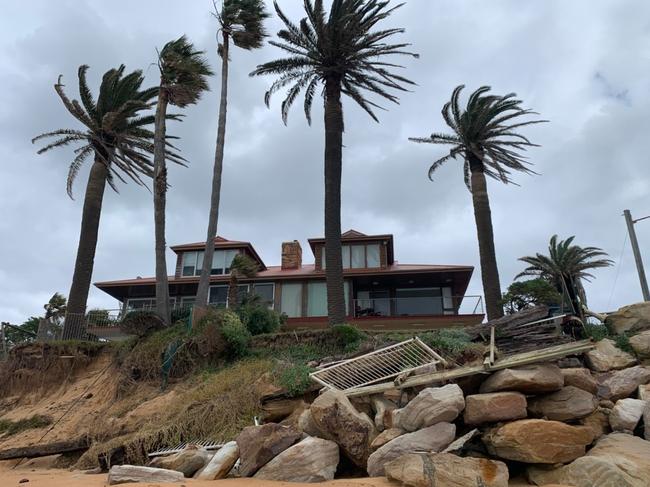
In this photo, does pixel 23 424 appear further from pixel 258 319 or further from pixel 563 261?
pixel 563 261

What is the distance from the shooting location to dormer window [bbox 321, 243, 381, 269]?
28391 millimetres

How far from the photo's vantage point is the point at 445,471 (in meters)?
6.35

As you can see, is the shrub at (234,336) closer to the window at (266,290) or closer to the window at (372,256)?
the window at (266,290)

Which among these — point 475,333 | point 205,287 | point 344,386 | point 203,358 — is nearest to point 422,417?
point 344,386

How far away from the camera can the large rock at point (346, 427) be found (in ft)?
26.3

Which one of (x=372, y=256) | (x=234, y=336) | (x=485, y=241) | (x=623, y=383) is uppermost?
(x=372, y=256)

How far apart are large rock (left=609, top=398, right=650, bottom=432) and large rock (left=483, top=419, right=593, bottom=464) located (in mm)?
1408

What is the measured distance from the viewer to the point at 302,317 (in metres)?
26.7

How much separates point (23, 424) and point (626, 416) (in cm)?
1749

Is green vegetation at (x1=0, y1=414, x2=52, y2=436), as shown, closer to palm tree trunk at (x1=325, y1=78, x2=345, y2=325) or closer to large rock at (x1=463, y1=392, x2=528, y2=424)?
palm tree trunk at (x1=325, y1=78, x2=345, y2=325)

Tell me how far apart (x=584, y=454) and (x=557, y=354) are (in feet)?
5.30

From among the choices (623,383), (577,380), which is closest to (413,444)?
(577,380)

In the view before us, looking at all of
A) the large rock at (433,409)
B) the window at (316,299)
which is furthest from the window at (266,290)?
the large rock at (433,409)

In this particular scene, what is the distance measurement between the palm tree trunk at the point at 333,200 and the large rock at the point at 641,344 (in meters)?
10.2
